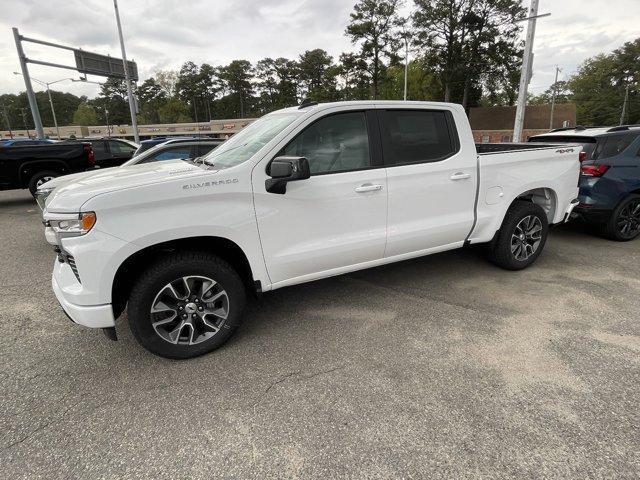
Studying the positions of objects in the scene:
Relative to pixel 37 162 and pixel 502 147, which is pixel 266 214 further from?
pixel 37 162

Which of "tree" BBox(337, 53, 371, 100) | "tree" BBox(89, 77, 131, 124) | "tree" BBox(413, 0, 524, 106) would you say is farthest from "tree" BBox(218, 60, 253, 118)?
"tree" BBox(413, 0, 524, 106)

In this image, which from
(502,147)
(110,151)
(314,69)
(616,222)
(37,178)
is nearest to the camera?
(502,147)

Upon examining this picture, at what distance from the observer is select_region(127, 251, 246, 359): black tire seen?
2.83 meters

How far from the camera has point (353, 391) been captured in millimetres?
2703

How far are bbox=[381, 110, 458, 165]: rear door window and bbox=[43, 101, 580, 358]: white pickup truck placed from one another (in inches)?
0.5

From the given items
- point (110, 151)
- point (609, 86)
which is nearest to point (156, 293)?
point (110, 151)

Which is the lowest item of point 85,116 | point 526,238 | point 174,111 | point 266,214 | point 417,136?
point 526,238

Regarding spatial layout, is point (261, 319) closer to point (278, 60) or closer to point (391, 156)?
point (391, 156)

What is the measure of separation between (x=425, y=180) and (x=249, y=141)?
168cm

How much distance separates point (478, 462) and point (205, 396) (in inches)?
68.1

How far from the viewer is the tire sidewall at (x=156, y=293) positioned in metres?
2.83

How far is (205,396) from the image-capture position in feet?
8.84

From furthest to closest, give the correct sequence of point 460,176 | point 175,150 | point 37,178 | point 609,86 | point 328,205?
point 609,86 < point 37,178 < point 175,150 < point 460,176 < point 328,205

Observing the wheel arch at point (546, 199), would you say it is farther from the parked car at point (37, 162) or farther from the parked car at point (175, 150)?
the parked car at point (37, 162)
